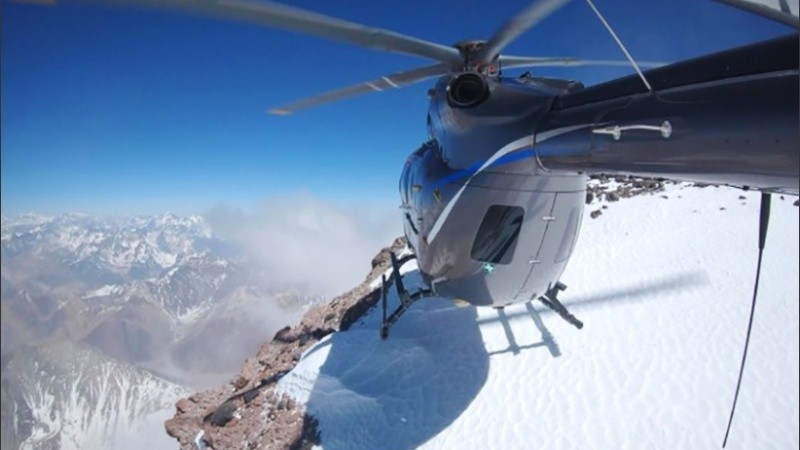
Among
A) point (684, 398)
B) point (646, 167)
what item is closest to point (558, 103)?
point (646, 167)

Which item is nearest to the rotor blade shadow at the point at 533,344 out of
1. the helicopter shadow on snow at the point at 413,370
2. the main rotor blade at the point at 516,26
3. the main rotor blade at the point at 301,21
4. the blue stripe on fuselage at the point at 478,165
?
the helicopter shadow on snow at the point at 413,370

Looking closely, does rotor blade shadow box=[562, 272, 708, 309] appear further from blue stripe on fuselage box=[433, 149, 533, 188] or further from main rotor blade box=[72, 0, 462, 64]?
main rotor blade box=[72, 0, 462, 64]

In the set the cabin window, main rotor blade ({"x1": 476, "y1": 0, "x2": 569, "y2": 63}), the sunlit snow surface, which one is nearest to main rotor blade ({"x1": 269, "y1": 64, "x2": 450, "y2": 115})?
main rotor blade ({"x1": 476, "y1": 0, "x2": 569, "y2": 63})

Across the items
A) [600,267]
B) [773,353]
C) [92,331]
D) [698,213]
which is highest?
[92,331]

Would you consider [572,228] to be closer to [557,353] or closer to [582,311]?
[557,353]

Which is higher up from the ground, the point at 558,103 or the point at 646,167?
the point at 558,103

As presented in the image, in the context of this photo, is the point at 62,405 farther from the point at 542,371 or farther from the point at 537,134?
the point at 537,134
